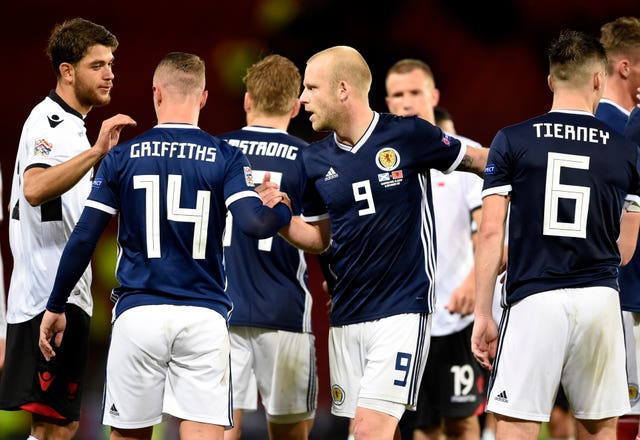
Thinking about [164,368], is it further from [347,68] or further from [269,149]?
[347,68]

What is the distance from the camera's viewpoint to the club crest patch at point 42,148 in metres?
4.71

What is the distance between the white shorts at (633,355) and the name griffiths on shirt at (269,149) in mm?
1885

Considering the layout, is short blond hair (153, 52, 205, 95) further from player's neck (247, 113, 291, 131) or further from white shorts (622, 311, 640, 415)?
white shorts (622, 311, 640, 415)

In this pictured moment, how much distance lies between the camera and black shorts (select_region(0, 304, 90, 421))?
4.65m

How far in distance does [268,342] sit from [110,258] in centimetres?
387

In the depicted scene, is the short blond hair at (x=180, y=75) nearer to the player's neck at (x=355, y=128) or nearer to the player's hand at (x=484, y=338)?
the player's neck at (x=355, y=128)

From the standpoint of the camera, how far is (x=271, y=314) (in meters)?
5.21

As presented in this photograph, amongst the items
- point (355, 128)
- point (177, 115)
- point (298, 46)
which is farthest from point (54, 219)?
point (298, 46)

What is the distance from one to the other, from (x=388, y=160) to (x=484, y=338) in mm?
933

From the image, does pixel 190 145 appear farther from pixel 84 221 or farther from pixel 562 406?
pixel 562 406

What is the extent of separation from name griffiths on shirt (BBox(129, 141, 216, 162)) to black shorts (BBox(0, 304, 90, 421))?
0.95m

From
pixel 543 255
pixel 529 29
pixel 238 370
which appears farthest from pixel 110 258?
pixel 543 255

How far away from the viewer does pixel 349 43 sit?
30.0 ft


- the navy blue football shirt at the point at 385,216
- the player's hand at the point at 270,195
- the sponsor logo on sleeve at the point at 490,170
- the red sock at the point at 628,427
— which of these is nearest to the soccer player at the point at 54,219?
the player's hand at the point at 270,195
